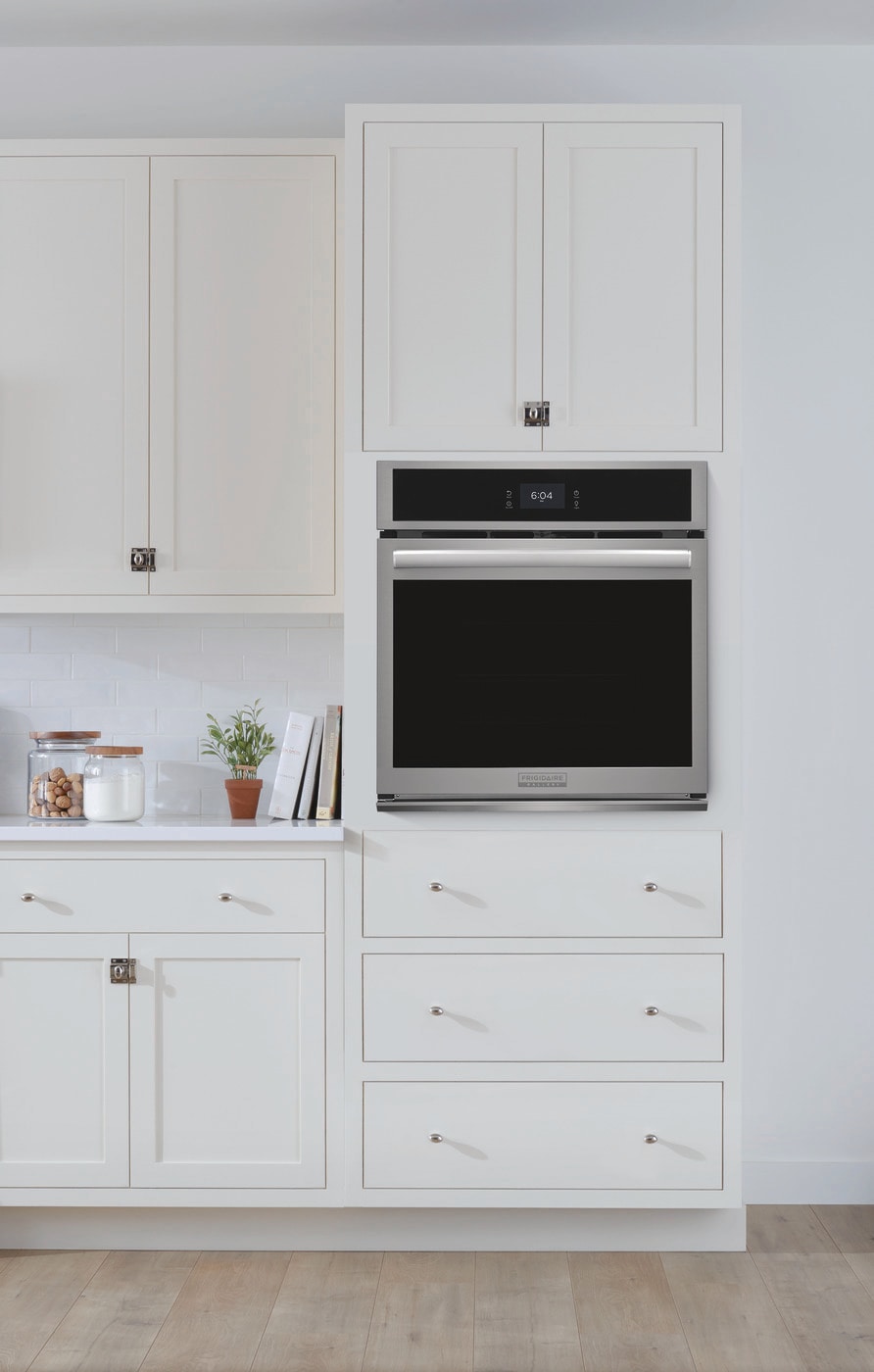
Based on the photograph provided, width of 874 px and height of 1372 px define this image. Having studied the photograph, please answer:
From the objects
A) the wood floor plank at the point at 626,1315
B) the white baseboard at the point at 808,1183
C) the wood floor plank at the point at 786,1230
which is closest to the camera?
the wood floor plank at the point at 626,1315

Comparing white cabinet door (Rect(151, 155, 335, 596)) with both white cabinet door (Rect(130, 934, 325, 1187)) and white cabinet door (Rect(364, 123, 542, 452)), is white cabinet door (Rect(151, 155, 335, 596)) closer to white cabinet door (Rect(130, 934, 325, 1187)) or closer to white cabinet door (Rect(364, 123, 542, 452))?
white cabinet door (Rect(364, 123, 542, 452))

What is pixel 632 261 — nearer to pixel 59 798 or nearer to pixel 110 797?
pixel 110 797

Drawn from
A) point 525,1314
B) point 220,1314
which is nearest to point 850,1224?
point 525,1314

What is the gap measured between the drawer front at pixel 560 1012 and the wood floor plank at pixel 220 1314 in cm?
51

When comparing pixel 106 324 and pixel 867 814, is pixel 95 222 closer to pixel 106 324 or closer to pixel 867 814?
pixel 106 324

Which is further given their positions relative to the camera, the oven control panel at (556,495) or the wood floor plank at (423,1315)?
the oven control panel at (556,495)

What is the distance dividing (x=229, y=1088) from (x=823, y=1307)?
130 centimetres

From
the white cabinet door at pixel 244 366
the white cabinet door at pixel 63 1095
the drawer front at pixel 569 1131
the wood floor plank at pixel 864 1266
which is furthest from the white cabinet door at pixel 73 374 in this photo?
the wood floor plank at pixel 864 1266

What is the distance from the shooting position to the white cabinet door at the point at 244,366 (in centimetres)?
265

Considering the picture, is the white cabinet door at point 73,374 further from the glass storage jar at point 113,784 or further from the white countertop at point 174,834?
the white countertop at point 174,834

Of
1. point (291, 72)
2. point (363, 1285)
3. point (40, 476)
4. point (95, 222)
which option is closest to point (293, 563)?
point (40, 476)

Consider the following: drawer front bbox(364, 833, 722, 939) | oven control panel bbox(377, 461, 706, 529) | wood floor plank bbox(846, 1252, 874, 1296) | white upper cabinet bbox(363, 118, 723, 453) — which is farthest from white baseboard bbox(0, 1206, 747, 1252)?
white upper cabinet bbox(363, 118, 723, 453)

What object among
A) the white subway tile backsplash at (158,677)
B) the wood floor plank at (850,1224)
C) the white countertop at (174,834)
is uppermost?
the white subway tile backsplash at (158,677)

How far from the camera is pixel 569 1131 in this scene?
2.43 meters
